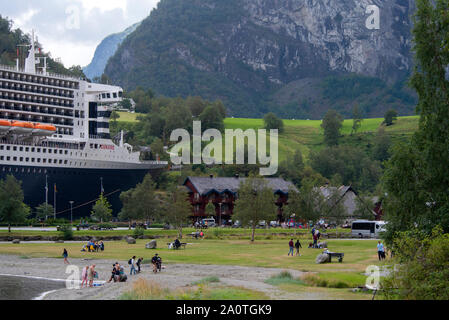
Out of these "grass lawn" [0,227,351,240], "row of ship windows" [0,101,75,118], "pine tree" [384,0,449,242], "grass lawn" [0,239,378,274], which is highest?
"row of ship windows" [0,101,75,118]

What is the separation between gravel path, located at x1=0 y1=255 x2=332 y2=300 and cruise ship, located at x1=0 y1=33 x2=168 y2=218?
48.7 metres

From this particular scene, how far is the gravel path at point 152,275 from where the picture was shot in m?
32.6

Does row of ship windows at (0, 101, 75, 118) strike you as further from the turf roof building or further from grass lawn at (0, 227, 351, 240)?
grass lawn at (0, 227, 351, 240)

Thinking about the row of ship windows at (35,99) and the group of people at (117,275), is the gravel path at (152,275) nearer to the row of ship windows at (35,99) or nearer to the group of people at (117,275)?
the group of people at (117,275)

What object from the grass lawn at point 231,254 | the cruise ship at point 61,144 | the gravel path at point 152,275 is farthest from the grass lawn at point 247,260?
the cruise ship at point 61,144

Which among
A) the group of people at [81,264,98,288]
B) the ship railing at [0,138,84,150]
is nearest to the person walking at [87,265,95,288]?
the group of people at [81,264,98,288]

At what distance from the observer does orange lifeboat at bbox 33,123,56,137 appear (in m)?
102

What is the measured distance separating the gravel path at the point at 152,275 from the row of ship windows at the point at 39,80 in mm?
59954

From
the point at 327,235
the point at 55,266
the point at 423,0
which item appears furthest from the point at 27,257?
the point at 327,235

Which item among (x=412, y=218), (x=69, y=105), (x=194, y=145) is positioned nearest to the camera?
(x=412, y=218)

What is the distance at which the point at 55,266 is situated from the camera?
154 feet

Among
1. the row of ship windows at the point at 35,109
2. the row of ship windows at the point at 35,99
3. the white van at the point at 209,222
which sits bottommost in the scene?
the white van at the point at 209,222

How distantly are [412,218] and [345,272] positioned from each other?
662 cm

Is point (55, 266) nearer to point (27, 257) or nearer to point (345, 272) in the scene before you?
point (27, 257)
